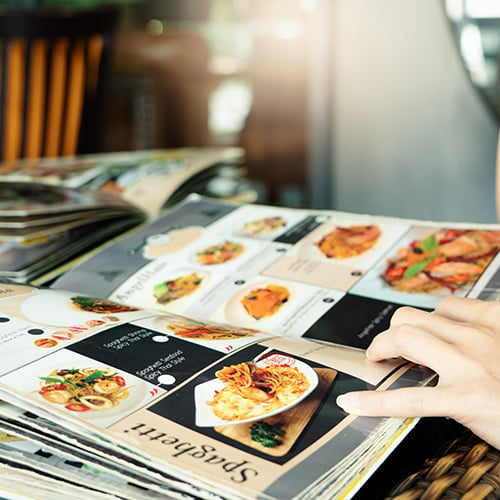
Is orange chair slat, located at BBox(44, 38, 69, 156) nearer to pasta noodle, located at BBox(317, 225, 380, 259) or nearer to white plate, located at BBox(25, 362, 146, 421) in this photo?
pasta noodle, located at BBox(317, 225, 380, 259)

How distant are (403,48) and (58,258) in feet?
4.37

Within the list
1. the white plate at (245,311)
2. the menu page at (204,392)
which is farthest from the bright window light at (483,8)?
the menu page at (204,392)

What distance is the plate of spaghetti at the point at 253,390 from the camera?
0.42 meters

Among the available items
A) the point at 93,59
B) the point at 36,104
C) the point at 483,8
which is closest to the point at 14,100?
A: the point at 36,104

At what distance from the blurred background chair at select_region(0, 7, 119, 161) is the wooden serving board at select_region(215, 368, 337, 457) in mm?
1288

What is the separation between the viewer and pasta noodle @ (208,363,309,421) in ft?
1.38

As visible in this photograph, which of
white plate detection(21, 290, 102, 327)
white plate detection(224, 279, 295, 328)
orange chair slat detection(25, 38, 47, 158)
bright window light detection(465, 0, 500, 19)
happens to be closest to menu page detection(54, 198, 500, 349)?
white plate detection(224, 279, 295, 328)

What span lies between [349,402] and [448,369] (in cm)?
7

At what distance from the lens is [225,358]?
18.7 inches

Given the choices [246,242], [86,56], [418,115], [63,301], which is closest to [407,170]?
[418,115]

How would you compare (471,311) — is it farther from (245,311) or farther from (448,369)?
(245,311)

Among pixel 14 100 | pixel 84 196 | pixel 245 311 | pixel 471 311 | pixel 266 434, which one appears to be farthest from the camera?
pixel 14 100

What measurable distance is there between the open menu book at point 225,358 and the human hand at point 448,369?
0.04 feet

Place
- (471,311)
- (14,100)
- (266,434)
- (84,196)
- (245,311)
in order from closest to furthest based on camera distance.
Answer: (266,434) → (471,311) → (245,311) → (84,196) → (14,100)
